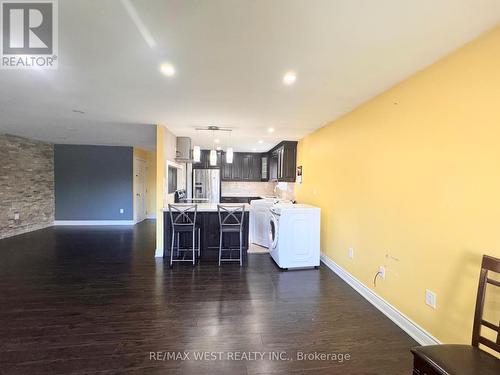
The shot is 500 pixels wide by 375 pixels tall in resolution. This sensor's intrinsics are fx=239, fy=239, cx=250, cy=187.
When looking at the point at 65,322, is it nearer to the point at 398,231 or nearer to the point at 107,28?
the point at 107,28

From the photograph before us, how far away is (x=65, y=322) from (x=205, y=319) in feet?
4.47

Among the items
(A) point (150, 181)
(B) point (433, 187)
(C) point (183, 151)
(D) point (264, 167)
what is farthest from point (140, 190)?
(B) point (433, 187)

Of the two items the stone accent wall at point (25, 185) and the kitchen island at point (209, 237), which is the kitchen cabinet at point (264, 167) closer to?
the kitchen island at point (209, 237)

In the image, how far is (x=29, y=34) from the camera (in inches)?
68.9

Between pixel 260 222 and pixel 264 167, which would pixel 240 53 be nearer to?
pixel 260 222

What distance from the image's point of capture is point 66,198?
23.6 feet

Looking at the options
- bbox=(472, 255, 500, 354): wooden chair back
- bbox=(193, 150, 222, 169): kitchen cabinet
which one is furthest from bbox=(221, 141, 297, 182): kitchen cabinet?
bbox=(472, 255, 500, 354): wooden chair back

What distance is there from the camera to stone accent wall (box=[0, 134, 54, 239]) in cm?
557

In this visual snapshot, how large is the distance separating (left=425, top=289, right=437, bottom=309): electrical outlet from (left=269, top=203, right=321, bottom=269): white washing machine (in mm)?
1956

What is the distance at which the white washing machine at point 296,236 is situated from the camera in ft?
12.8

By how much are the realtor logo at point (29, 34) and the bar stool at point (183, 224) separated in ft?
8.24

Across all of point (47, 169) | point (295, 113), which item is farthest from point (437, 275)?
point (47, 169)

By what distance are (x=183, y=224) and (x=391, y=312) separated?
314 cm

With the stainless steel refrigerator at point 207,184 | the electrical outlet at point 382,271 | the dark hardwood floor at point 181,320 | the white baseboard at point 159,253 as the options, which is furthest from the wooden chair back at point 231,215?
the stainless steel refrigerator at point 207,184
